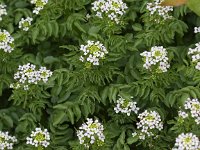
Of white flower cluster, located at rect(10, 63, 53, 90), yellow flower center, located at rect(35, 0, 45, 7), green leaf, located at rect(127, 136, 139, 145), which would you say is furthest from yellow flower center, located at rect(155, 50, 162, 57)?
yellow flower center, located at rect(35, 0, 45, 7)

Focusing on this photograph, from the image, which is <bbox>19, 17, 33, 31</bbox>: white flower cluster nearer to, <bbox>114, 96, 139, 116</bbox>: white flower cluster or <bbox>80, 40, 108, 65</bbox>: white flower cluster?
<bbox>80, 40, 108, 65</bbox>: white flower cluster

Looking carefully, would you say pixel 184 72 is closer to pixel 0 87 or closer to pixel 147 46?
pixel 147 46

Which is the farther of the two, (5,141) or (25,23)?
(25,23)

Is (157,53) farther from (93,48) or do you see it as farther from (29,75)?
(29,75)

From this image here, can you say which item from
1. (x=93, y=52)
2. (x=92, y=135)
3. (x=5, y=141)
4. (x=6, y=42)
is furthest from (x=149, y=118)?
(x=6, y=42)

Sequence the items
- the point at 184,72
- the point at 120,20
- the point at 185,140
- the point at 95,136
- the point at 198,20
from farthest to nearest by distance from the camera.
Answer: the point at 198,20
the point at 120,20
the point at 184,72
the point at 95,136
the point at 185,140

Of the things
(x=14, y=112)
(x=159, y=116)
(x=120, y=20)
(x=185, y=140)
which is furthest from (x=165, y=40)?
(x=14, y=112)

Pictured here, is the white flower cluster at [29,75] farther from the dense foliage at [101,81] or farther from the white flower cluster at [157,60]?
the white flower cluster at [157,60]
